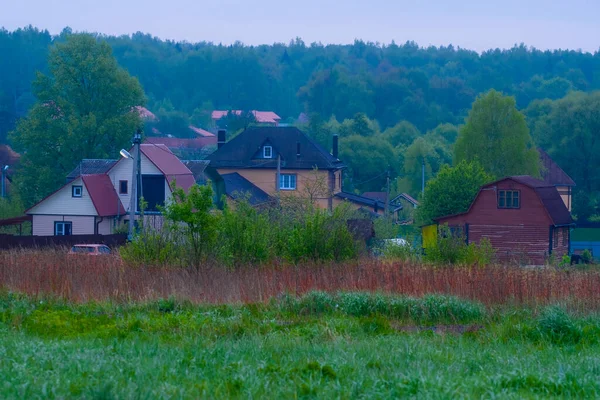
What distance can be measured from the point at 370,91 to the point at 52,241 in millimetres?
87263

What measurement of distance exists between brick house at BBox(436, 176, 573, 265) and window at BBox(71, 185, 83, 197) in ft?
60.6

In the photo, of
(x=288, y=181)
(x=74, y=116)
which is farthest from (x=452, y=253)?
(x=74, y=116)

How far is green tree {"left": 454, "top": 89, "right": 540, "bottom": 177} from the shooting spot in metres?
55.6

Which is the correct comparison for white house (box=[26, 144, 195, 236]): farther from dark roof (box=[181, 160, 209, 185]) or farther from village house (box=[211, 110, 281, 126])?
village house (box=[211, 110, 281, 126])

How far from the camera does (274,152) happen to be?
55656 millimetres

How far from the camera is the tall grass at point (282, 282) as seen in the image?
15800mm

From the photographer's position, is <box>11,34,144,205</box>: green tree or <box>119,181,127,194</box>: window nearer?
<box>119,181,127,194</box>: window

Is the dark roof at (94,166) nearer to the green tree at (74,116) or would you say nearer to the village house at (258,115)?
the green tree at (74,116)

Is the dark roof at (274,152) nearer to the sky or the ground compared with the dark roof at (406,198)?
nearer to the sky

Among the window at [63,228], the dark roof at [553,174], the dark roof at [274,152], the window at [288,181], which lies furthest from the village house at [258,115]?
the window at [63,228]

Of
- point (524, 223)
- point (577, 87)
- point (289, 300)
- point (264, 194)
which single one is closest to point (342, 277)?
point (289, 300)

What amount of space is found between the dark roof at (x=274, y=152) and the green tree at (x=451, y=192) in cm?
1092

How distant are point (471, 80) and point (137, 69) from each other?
5694cm

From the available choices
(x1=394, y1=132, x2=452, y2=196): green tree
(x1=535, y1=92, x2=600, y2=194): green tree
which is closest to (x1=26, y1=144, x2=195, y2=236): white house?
(x1=394, y1=132, x2=452, y2=196): green tree
